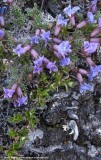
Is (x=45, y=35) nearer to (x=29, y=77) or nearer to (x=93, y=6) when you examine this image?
(x=29, y=77)

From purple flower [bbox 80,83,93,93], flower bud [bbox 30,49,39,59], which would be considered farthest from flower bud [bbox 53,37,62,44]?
purple flower [bbox 80,83,93,93]

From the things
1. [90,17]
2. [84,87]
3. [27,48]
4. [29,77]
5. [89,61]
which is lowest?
[84,87]

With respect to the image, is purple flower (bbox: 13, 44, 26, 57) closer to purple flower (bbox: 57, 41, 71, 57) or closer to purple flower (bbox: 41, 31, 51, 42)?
purple flower (bbox: 41, 31, 51, 42)

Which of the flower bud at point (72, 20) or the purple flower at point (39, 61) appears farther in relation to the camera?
the flower bud at point (72, 20)

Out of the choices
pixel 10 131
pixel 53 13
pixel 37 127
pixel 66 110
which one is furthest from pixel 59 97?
pixel 53 13

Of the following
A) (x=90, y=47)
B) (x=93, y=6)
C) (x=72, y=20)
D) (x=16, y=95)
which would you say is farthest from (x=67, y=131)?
(x=93, y=6)

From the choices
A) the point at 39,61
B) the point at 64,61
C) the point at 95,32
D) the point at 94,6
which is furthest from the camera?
the point at 94,6

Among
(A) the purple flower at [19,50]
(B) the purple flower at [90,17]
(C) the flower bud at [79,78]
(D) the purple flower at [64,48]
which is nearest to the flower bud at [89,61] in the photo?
(C) the flower bud at [79,78]

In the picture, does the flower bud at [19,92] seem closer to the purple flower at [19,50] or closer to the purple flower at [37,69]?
the purple flower at [37,69]

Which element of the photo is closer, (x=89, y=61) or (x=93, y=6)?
(x=89, y=61)

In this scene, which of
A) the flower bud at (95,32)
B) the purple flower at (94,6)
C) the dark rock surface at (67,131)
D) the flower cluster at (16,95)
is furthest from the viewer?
the purple flower at (94,6)

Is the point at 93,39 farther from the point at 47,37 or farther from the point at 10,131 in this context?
the point at 10,131
